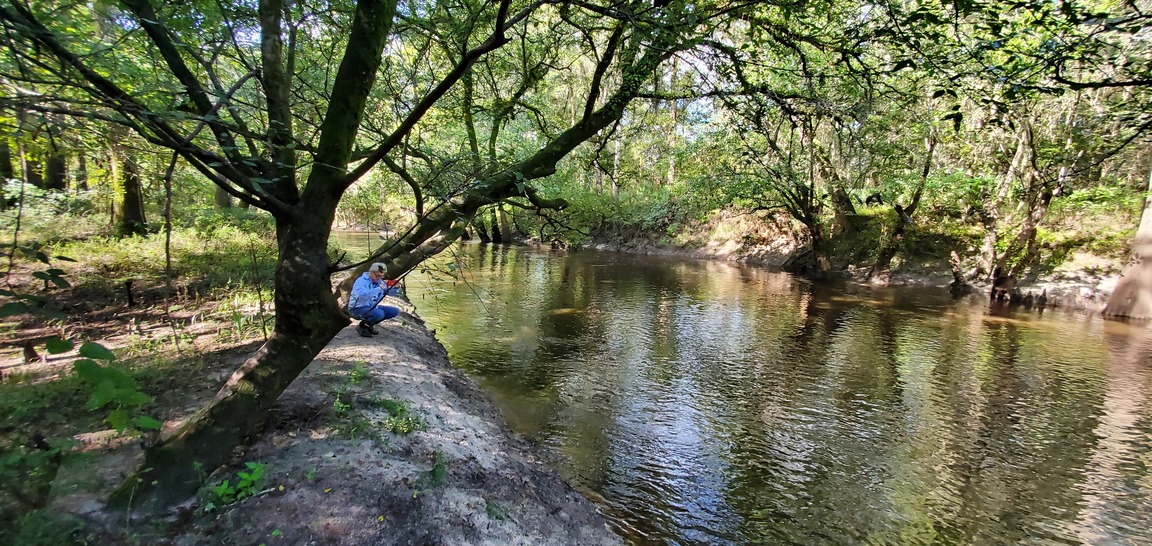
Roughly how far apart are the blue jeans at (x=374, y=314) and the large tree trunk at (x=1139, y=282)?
70.9 ft

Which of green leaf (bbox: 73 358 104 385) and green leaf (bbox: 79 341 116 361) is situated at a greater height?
green leaf (bbox: 79 341 116 361)

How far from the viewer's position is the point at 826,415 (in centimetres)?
865

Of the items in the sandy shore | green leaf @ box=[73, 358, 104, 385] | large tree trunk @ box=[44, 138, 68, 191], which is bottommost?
the sandy shore

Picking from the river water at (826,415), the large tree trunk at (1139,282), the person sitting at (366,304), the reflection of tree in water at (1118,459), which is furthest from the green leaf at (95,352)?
the large tree trunk at (1139,282)

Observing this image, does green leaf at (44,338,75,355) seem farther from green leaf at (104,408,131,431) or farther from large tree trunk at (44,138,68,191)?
large tree trunk at (44,138,68,191)

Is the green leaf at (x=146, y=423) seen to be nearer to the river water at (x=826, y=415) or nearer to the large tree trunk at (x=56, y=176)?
the river water at (x=826, y=415)

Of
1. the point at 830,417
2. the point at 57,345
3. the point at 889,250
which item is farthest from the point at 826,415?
the point at 889,250

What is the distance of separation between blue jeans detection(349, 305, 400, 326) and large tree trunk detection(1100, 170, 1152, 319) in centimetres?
2162

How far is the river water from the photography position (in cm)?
594

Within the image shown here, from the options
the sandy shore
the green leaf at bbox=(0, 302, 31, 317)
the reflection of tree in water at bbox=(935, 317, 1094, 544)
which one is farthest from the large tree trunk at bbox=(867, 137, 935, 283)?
the green leaf at bbox=(0, 302, 31, 317)

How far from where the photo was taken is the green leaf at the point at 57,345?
2.07 m

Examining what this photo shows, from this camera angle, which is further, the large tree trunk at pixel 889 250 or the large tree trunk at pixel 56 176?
the large tree trunk at pixel 889 250

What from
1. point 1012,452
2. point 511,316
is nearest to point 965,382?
point 1012,452

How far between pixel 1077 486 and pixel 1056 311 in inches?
582
